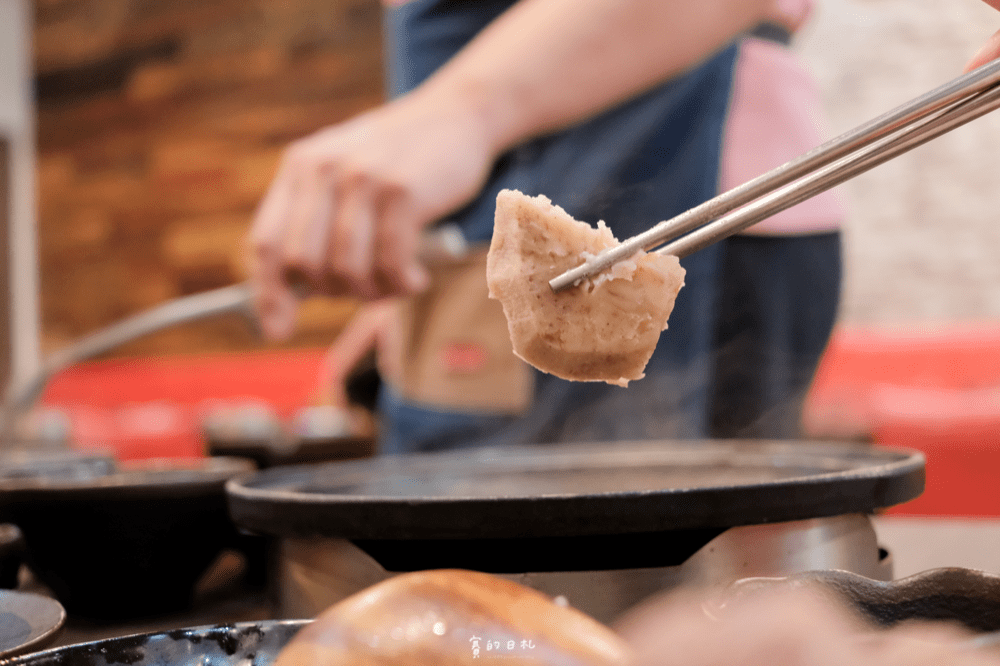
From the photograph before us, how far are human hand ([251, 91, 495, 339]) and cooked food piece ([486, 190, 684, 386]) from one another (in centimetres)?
62

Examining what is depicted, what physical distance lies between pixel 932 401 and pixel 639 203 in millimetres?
2472

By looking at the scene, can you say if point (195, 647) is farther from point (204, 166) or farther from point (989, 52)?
point (204, 166)

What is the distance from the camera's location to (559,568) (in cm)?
52

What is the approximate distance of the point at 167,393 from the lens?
16.1ft

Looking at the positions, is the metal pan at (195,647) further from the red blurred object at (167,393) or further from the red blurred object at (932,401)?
the red blurred object at (167,393)

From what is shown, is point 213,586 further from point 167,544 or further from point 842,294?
point 842,294

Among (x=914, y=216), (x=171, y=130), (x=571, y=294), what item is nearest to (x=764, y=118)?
(x=571, y=294)

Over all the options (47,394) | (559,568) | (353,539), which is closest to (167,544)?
(353,539)

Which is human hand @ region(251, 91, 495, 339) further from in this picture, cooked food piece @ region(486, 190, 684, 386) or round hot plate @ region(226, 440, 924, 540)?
cooked food piece @ region(486, 190, 684, 386)

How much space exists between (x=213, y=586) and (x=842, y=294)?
37.2 inches

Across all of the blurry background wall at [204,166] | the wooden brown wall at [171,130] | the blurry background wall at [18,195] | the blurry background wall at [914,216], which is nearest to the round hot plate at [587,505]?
the blurry background wall at [914,216]

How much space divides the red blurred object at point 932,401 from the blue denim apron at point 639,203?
43.2 inches

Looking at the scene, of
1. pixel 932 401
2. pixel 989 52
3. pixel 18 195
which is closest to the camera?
pixel 989 52

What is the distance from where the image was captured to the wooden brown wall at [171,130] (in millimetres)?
4914
